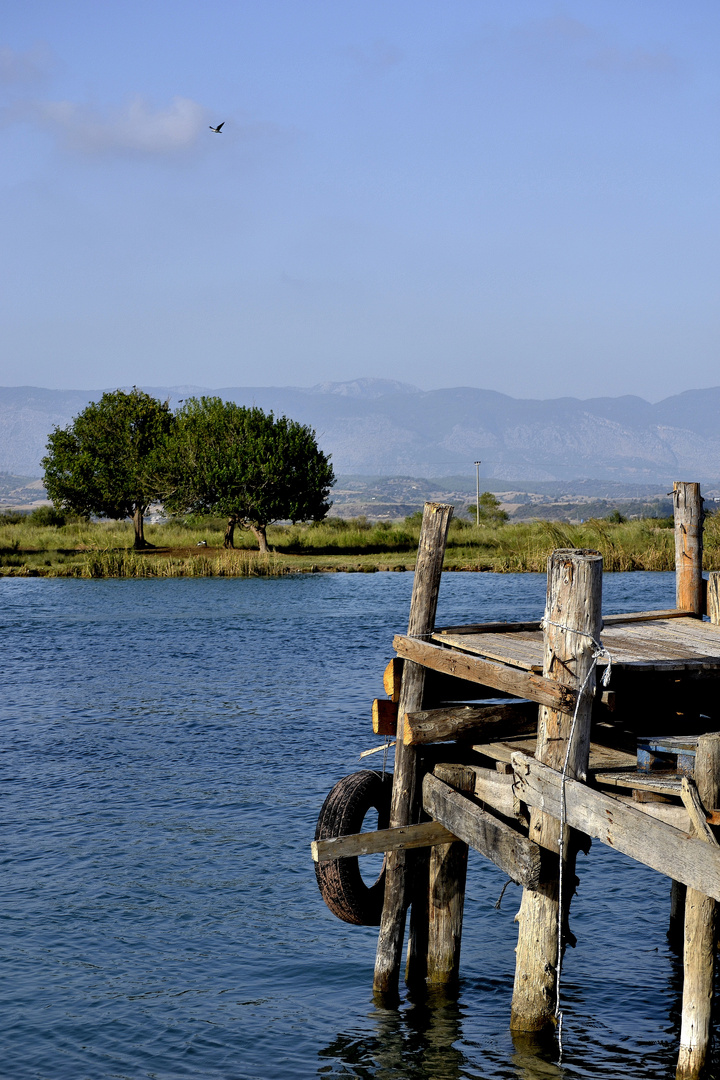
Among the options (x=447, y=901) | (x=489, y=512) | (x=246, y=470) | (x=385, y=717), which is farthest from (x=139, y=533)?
(x=447, y=901)

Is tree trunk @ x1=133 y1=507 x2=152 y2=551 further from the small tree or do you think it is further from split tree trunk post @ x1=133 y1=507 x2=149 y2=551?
the small tree

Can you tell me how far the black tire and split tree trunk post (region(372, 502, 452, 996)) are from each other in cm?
26

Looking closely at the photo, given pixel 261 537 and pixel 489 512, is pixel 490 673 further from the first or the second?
pixel 489 512

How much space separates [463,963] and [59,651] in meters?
22.1

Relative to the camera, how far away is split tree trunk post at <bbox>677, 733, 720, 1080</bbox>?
20.4ft

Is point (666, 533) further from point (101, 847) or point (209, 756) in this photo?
point (101, 847)

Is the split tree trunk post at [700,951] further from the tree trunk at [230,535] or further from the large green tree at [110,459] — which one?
the large green tree at [110,459]

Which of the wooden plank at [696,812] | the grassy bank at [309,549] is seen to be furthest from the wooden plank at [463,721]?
the grassy bank at [309,549]

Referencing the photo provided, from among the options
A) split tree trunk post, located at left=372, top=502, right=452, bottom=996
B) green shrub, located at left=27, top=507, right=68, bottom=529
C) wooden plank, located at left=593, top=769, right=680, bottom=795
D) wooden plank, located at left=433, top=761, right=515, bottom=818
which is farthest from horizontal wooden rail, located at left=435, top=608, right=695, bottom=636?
green shrub, located at left=27, top=507, right=68, bottom=529

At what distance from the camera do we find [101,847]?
1288 centimetres

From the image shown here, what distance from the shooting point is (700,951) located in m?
6.32

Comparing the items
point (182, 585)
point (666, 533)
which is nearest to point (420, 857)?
point (182, 585)

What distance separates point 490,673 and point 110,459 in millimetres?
59157

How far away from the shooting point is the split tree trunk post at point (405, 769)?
855 centimetres
